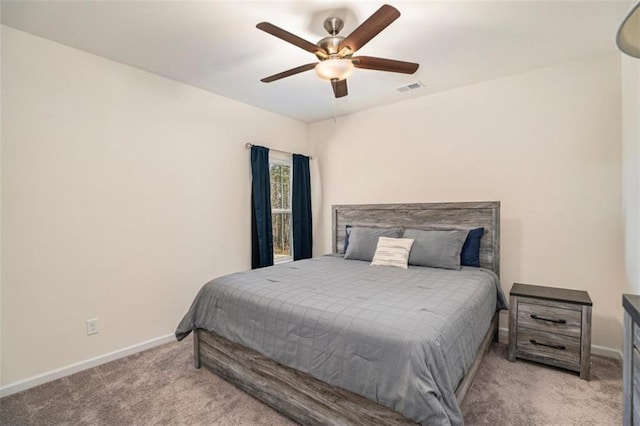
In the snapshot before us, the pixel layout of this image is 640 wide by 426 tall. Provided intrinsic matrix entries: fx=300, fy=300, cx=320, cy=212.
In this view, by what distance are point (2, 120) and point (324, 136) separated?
3340 mm

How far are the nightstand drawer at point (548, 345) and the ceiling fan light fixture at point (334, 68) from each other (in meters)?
2.40

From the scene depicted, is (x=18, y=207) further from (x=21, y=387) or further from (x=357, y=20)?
(x=357, y=20)

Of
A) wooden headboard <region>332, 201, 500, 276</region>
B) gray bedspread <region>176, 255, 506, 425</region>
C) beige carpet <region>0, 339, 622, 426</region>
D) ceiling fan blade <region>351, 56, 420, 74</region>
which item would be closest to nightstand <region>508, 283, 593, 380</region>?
beige carpet <region>0, 339, 622, 426</region>

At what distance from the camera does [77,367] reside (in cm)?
239

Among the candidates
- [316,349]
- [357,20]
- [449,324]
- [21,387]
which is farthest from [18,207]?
[449,324]

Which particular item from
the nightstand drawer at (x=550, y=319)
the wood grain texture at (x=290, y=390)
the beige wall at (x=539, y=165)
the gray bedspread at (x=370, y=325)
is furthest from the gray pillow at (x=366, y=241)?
the wood grain texture at (x=290, y=390)

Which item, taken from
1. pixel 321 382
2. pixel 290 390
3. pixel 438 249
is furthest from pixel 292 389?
pixel 438 249

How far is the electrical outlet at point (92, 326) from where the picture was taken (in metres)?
2.47

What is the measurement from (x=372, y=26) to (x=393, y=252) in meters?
2.02

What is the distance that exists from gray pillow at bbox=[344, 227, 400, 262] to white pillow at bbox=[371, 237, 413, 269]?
14 cm

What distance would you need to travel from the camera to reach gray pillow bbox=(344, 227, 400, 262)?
3318mm

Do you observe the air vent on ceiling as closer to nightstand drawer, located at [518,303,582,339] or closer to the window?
the window

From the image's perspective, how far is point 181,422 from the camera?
179 centimetres

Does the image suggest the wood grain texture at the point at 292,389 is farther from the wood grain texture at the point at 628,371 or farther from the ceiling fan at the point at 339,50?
the ceiling fan at the point at 339,50
